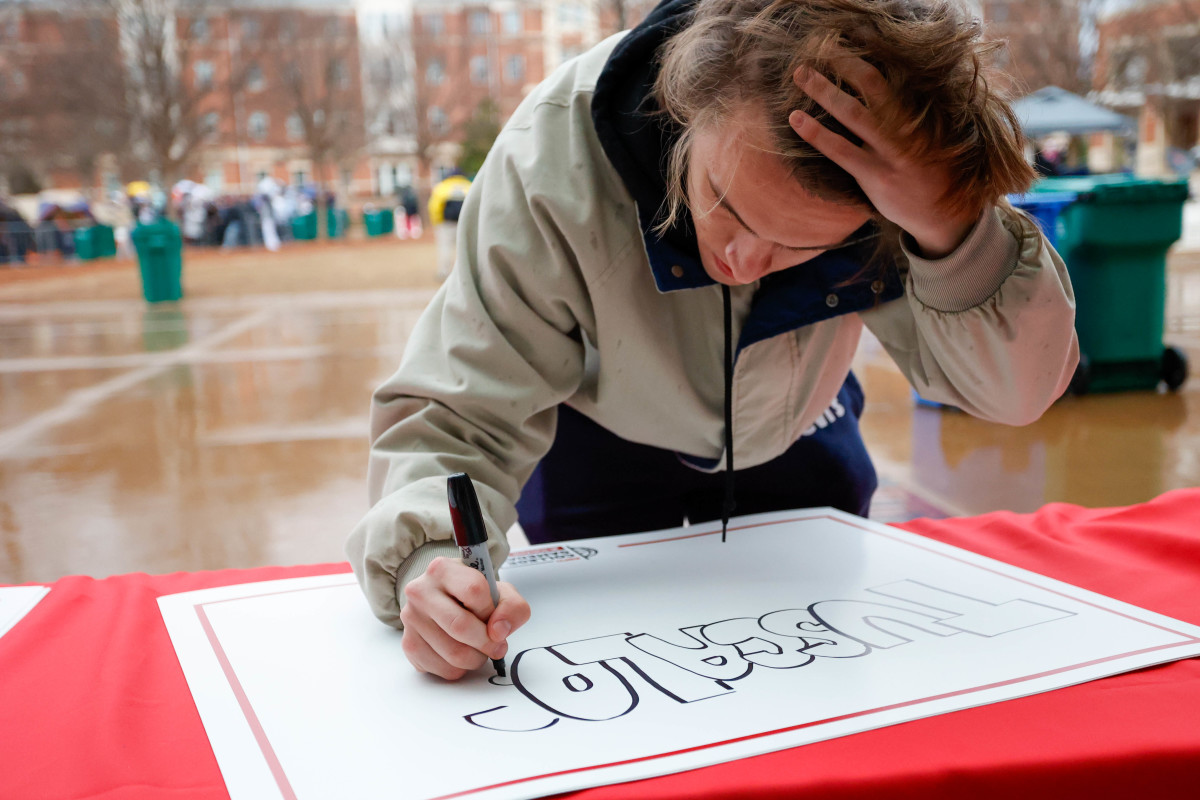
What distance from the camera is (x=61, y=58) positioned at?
1812 cm

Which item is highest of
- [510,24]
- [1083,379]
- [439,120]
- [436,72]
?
[510,24]

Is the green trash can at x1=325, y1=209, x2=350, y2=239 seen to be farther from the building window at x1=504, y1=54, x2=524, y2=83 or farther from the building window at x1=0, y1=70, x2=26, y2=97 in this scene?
the building window at x1=504, y1=54, x2=524, y2=83

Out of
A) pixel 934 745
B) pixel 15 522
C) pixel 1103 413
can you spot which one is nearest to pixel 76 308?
pixel 15 522

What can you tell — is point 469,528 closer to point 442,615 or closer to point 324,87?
point 442,615

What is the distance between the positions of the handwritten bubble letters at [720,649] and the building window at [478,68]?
36.8 metres

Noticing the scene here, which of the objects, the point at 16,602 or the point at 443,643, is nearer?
the point at 443,643

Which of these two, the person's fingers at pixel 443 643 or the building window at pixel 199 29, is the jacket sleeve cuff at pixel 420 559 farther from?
the building window at pixel 199 29

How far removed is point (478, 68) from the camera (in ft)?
122

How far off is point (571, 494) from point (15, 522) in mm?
2202

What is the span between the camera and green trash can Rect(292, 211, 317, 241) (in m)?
20.5

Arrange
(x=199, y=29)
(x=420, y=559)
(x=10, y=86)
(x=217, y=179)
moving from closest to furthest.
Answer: (x=420, y=559) → (x=10, y=86) → (x=199, y=29) → (x=217, y=179)

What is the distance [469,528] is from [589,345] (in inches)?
17.3

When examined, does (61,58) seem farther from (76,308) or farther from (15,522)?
(15,522)

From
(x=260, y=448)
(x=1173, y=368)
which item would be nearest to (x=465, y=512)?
(x=260, y=448)
